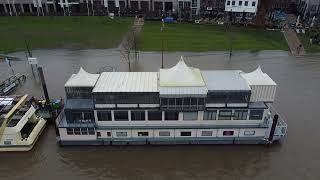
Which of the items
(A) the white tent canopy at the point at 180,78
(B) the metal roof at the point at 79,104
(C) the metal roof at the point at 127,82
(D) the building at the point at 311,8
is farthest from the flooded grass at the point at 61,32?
(D) the building at the point at 311,8

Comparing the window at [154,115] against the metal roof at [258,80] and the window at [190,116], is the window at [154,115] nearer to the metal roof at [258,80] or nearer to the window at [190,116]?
the window at [190,116]

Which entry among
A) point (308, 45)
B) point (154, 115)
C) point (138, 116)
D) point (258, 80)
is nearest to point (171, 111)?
point (154, 115)

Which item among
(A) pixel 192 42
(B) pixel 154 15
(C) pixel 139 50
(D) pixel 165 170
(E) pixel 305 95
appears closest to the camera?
(D) pixel 165 170

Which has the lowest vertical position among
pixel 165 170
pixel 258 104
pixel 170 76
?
pixel 165 170

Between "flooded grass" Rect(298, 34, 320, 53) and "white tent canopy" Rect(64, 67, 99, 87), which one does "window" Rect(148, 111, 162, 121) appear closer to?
"white tent canopy" Rect(64, 67, 99, 87)

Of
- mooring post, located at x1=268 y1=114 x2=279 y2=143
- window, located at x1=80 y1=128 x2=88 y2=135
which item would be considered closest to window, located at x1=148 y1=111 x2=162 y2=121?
window, located at x1=80 y1=128 x2=88 y2=135

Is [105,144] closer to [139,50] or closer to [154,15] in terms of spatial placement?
[139,50]

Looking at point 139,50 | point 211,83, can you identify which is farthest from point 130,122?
point 139,50
